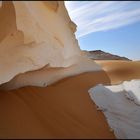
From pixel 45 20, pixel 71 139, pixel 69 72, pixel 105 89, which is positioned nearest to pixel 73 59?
pixel 69 72

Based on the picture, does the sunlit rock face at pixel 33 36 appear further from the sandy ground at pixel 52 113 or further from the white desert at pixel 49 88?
the sandy ground at pixel 52 113

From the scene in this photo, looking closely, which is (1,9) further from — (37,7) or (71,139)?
(71,139)

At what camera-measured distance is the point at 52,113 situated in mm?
4938

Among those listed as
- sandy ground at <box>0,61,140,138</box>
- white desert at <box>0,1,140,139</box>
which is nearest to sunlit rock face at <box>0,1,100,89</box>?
white desert at <box>0,1,140,139</box>

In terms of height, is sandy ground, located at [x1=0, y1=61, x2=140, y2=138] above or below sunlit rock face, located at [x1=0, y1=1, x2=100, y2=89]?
below

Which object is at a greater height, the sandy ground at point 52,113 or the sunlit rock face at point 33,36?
the sunlit rock face at point 33,36

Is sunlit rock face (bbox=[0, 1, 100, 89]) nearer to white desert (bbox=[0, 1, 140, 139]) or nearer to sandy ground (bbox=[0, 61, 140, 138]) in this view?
white desert (bbox=[0, 1, 140, 139])

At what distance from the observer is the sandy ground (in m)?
4.49

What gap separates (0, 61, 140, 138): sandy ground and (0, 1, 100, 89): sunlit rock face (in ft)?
1.30

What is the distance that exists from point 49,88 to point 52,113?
78 cm

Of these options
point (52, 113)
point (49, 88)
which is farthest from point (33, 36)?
point (52, 113)

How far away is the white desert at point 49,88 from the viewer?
454 centimetres

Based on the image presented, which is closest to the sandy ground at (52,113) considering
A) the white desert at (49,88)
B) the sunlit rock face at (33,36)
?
the white desert at (49,88)

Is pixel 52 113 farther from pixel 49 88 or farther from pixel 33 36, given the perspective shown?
pixel 33 36
